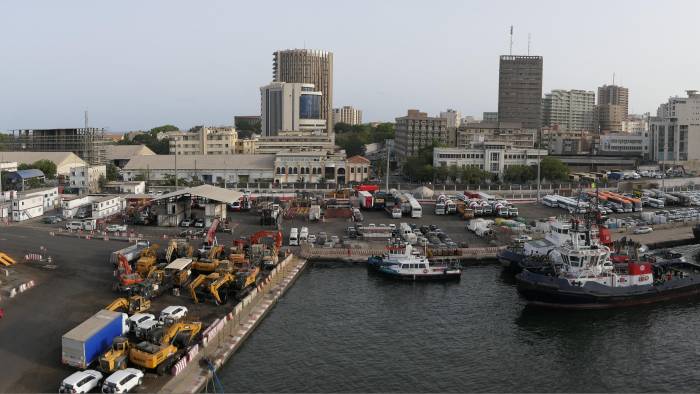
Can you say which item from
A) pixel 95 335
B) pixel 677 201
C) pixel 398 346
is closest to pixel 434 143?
pixel 677 201

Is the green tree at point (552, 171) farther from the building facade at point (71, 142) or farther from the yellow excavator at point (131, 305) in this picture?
the yellow excavator at point (131, 305)

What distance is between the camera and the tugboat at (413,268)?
18734 millimetres

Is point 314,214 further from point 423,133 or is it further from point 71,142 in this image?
point 423,133

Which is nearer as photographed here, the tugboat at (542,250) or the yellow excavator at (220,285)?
the yellow excavator at (220,285)

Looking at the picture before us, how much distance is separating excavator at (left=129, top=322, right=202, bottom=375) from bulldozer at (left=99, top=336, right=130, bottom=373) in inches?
5.8

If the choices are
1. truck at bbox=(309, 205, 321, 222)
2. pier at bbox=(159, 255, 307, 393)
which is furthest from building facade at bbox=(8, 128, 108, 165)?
pier at bbox=(159, 255, 307, 393)

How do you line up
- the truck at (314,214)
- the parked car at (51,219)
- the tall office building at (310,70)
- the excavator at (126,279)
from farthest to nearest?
the tall office building at (310,70) → the truck at (314,214) → the parked car at (51,219) → the excavator at (126,279)

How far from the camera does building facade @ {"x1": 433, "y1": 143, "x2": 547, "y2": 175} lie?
141ft

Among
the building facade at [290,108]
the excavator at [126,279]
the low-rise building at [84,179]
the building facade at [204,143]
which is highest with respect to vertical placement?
the building facade at [290,108]

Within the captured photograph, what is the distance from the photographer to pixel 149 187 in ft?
120

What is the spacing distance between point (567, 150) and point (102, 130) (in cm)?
4422

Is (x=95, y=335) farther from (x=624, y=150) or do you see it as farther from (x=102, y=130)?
(x=624, y=150)

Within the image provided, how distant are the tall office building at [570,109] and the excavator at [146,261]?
8209 centimetres

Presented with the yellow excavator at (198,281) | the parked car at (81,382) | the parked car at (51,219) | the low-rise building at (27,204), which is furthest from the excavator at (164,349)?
the low-rise building at (27,204)
